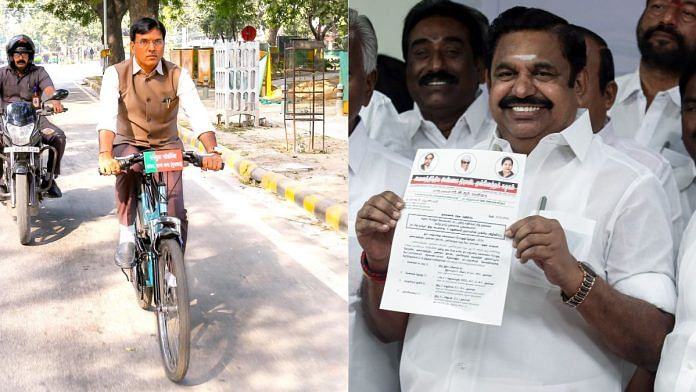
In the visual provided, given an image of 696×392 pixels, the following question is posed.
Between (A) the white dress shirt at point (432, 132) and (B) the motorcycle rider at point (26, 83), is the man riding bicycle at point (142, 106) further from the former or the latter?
(A) the white dress shirt at point (432, 132)

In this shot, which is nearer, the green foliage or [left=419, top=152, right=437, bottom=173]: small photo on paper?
[left=419, top=152, right=437, bottom=173]: small photo on paper

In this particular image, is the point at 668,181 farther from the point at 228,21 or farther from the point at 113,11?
the point at 228,21


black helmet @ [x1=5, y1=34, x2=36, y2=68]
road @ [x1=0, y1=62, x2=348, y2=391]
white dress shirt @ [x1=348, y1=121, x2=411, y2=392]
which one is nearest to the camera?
white dress shirt @ [x1=348, y1=121, x2=411, y2=392]

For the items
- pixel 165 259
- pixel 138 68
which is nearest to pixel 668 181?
pixel 165 259

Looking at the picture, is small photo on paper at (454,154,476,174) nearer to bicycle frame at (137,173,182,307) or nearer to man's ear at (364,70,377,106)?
man's ear at (364,70,377,106)

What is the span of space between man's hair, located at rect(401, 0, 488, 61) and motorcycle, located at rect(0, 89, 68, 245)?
5711 millimetres

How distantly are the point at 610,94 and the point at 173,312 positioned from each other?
10.2ft

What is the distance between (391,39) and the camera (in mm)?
1937

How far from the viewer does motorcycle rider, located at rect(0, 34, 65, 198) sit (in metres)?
7.83

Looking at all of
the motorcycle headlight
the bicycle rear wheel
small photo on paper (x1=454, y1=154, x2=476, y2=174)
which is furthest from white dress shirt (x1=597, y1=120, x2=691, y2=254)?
the motorcycle headlight

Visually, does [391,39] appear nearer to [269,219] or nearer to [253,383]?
[253,383]

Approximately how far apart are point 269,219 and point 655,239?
6.96 m

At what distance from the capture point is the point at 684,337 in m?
1.59

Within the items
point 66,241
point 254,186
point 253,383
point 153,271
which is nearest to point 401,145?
point 253,383
